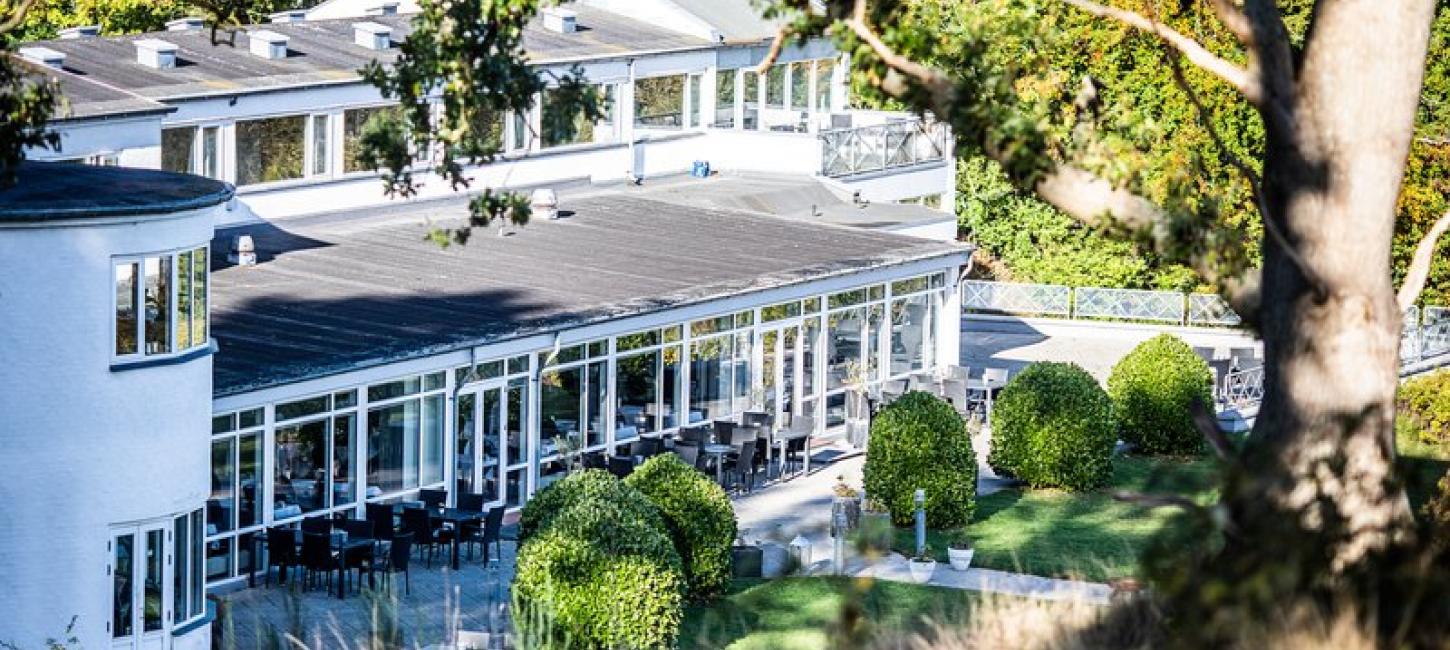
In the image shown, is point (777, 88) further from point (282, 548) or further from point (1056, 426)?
point (282, 548)

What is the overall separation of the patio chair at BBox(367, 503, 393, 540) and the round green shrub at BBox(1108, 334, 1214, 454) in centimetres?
1229

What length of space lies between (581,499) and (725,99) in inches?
920

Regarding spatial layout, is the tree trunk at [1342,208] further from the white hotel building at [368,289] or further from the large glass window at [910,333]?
the large glass window at [910,333]

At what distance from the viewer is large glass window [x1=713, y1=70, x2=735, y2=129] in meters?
44.1

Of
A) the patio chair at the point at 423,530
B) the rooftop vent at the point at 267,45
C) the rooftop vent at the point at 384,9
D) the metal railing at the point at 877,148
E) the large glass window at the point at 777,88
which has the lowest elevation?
the patio chair at the point at 423,530

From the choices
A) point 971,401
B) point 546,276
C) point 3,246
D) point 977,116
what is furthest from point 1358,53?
point 971,401

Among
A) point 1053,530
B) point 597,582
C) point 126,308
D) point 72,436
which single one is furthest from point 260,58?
point 597,582

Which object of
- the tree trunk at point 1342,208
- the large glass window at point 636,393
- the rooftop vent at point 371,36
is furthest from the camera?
the rooftop vent at point 371,36

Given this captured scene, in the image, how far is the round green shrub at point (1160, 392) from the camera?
33.6m

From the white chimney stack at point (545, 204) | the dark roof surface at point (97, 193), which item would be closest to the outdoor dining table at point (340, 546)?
the dark roof surface at point (97, 193)

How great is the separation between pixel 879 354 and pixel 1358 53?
2530 cm

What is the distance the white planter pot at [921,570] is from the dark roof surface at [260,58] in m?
10.4

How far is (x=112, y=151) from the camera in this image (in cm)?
3025

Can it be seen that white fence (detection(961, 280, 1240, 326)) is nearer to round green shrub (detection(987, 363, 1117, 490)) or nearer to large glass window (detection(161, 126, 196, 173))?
round green shrub (detection(987, 363, 1117, 490))
